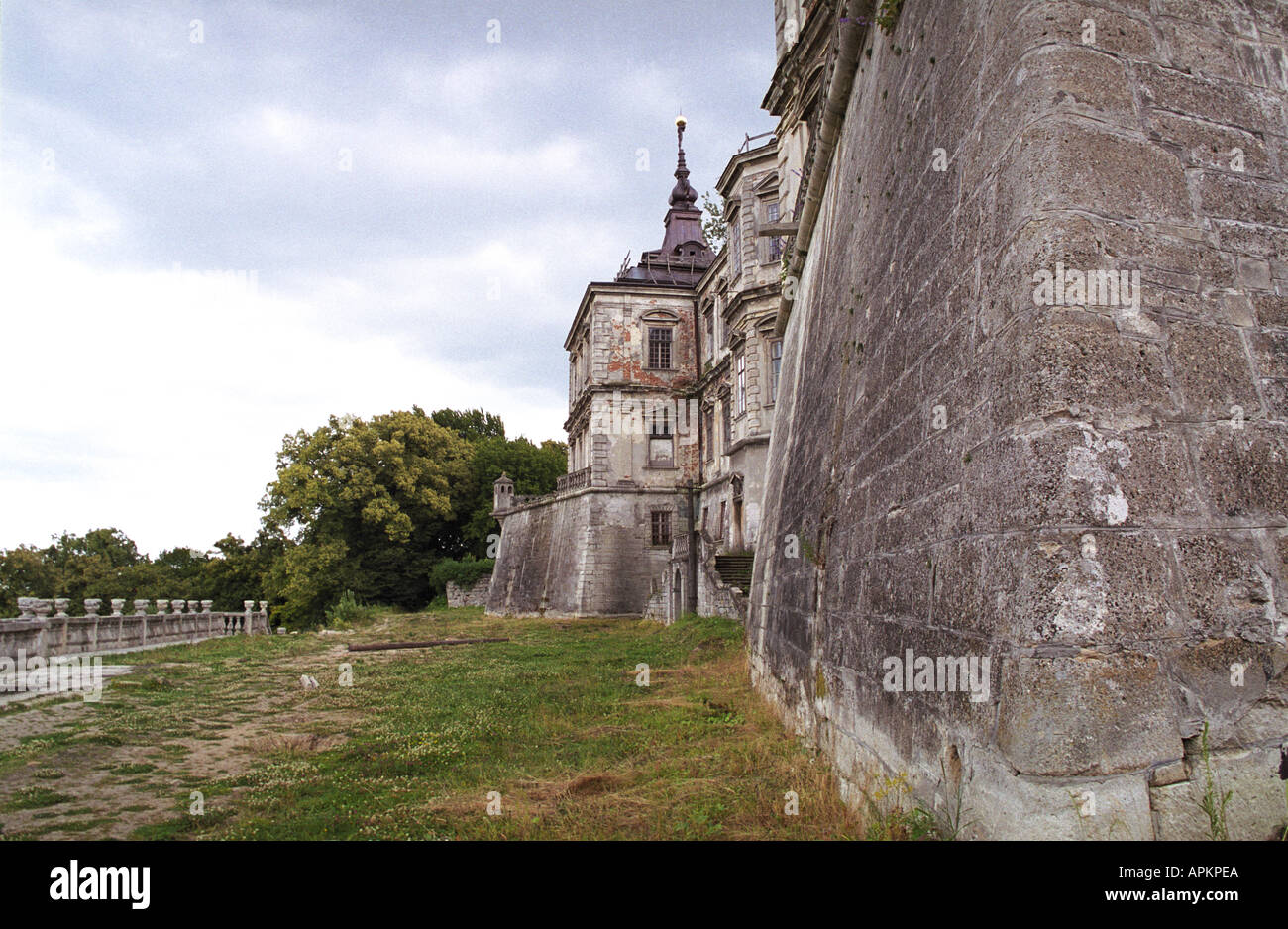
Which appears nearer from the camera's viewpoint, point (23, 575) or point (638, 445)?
point (638, 445)

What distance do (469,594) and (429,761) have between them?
38.2 m

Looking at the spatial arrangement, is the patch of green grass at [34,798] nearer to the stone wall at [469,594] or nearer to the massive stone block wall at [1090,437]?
the massive stone block wall at [1090,437]

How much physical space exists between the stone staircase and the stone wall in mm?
25248

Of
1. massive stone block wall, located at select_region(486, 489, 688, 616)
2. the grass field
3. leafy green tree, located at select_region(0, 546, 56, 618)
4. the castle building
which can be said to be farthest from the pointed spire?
leafy green tree, located at select_region(0, 546, 56, 618)

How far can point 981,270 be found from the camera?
3.45 m

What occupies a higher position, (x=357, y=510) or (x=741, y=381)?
(x=741, y=381)

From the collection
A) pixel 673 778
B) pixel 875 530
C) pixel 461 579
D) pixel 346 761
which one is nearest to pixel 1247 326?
pixel 875 530

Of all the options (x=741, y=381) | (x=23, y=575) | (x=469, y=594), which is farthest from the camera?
(x=23, y=575)

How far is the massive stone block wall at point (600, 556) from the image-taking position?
103ft

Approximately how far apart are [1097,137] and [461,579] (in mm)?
43723

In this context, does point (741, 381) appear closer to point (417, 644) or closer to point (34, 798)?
point (417, 644)

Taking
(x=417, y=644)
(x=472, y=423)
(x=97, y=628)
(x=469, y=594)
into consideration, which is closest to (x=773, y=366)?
(x=417, y=644)

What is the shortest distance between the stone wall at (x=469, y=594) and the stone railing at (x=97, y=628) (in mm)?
15076

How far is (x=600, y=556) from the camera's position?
104ft
